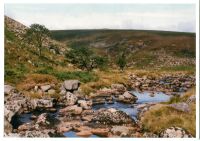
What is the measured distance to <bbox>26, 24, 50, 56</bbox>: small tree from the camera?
14641mm

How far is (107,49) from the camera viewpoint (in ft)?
49.1

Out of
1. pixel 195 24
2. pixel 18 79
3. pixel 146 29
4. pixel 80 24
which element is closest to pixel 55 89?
pixel 18 79

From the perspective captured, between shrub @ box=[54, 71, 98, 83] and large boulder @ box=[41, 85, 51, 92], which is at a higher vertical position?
shrub @ box=[54, 71, 98, 83]

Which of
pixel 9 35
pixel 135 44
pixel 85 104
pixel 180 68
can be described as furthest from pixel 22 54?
pixel 180 68

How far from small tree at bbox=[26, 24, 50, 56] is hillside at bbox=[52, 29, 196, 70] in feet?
0.93

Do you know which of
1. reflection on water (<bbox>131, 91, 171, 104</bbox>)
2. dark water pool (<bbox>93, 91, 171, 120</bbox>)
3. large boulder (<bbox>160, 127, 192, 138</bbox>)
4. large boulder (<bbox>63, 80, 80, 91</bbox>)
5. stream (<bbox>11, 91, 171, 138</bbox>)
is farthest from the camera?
large boulder (<bbox>63, 80, 80, 91</bbox>)

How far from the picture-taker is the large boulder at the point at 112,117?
1394 cm

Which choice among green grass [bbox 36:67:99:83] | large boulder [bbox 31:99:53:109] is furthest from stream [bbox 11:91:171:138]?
green grass [bbox 36:67:99:83]

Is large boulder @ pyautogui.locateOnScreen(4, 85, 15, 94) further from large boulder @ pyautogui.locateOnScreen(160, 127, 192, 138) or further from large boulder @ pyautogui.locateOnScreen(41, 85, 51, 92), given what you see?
large boulder @ pyautogui.locateOnScreen(160, 127, 192, 138)

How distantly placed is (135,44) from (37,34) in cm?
300

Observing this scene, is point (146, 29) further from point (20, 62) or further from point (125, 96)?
point (20, 62)

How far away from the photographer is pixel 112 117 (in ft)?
46.0

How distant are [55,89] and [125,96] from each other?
7.11 ft

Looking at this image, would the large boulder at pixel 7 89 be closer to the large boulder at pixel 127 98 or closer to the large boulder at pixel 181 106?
the large boulder at pixel 127 98
